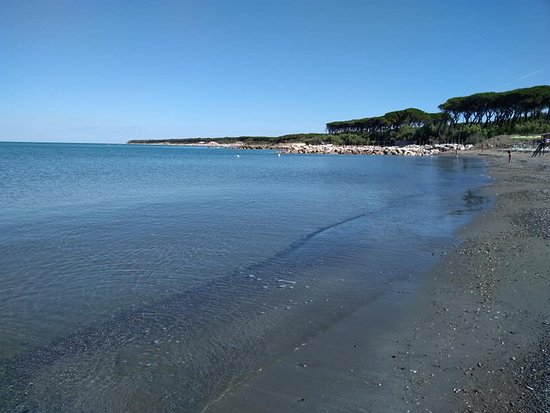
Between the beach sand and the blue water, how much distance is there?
0.55 metres

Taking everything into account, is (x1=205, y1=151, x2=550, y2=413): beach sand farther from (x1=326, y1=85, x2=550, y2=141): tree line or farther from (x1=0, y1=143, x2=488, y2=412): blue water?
(x1=326, y1=85, x2=550, y2=141): tree line

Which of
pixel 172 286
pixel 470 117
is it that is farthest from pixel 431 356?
pixel 470 117

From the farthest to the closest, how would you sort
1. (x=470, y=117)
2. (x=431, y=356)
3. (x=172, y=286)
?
1. (x=470, y=117)
2. (x=172, y=286)
3. (x=431, y=356)

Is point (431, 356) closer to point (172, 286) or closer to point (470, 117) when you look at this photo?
point (172, 286)

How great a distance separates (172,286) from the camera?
905 cm

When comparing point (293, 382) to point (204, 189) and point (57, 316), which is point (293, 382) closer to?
point (57, 316)

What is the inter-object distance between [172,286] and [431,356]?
5719 mm

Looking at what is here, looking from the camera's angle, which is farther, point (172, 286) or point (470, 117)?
point (470, 117)

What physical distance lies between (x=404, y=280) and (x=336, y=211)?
10.2 meters

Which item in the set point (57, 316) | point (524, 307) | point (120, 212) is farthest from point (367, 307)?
point (120, 212)

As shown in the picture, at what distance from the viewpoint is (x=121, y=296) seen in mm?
8461

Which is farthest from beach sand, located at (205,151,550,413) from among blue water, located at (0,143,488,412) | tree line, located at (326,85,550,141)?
tree line, located at (326,85,550,141)

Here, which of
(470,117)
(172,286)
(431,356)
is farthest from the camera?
(470,117)

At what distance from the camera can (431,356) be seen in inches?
227
